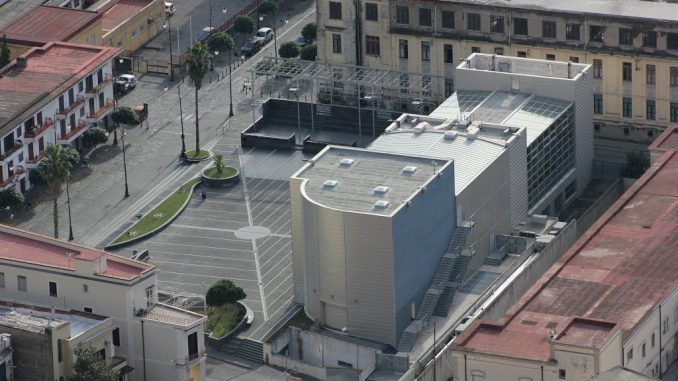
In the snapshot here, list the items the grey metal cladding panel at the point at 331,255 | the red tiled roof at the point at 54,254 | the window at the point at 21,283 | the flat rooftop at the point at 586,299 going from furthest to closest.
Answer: the grey metal cladding panel at the point at 331,255, the window at the point at 21,283, the red tiled roof at the point at 54,254, the flat rooftop at the point at 586,299

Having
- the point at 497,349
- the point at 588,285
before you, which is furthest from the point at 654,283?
the point at 497,349

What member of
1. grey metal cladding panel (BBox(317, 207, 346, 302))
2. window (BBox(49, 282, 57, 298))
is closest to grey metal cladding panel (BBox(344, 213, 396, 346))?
grey metal cladding panel (BBox(317, 207, 346, 302))

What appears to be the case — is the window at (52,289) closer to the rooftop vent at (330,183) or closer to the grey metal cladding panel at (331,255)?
the grey metal cladding panel at (331,255)

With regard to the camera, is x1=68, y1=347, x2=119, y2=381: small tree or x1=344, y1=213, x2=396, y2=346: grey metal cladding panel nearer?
x1=68, y1=347, x2=119, y2=381: small tree

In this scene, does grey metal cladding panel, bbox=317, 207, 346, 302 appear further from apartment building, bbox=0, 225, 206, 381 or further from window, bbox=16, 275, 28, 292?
window, bbox=16, 275, 28, 292

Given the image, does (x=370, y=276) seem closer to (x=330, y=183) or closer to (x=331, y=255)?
(x=331, y=255)

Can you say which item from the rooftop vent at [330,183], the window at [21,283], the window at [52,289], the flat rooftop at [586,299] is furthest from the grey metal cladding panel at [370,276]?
the window at [21,283]
